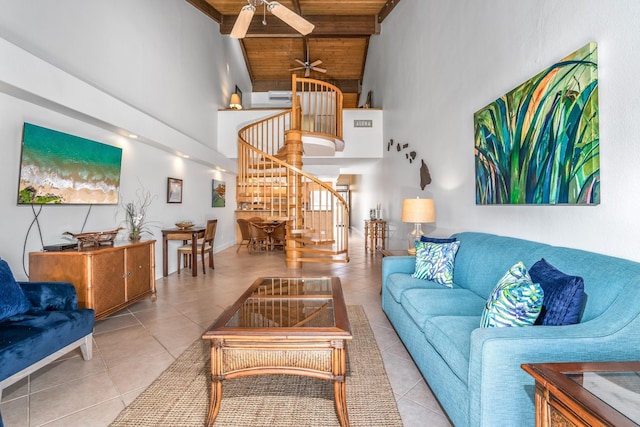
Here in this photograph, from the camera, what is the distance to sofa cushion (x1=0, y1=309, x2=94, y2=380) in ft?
5.21

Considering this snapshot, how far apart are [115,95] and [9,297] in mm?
2759

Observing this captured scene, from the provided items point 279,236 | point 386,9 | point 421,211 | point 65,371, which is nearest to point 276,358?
point 65,371

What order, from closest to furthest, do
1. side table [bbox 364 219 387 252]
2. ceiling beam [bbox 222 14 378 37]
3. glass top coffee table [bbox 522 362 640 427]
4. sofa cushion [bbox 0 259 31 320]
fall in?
glass top coffee table [bbox 522 362 640 427]
sofa cushion [bbox 0 259 31 320]
side table [bbox 364 219 387 252]
ceiling beam [bbox 222 14 378 37]

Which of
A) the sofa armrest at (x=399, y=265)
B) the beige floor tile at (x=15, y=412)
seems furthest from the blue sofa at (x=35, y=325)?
the sofa armrest at (x=399, y=265)

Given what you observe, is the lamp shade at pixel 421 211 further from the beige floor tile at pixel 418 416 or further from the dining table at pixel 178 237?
the dining table at pixel 178 237

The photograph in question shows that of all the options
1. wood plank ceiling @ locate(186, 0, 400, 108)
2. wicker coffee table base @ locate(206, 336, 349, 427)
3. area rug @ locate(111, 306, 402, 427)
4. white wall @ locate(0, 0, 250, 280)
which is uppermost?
wood plank ceiling @ locate(186, 0, 400, 108)

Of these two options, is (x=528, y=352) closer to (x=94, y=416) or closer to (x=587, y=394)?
(x=587, y=394)

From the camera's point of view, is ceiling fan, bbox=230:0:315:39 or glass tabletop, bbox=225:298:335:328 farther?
ceiling fan, bbox=230:0:315:39

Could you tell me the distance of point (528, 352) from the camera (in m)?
1.15

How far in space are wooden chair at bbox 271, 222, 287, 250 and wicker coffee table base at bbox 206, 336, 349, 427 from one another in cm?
579

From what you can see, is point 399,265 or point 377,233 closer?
point 399,265

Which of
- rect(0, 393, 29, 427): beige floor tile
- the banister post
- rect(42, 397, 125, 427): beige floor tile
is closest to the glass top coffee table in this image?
rect(42, 397, 125, 427): beige floor tile

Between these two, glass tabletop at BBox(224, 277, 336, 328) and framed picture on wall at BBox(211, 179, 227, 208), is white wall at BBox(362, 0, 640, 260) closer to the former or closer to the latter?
glass tabletop at BBox(224, 277, 336, 328)

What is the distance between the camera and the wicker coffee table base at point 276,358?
1.54m
